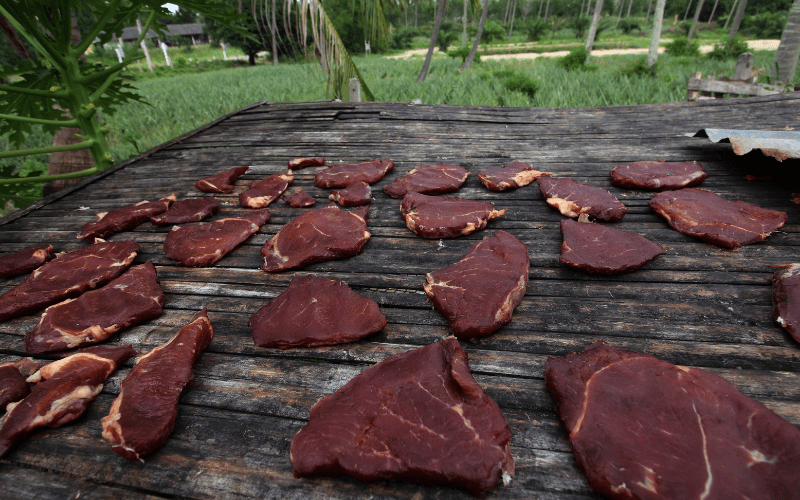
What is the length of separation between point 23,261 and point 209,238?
132 centimetres

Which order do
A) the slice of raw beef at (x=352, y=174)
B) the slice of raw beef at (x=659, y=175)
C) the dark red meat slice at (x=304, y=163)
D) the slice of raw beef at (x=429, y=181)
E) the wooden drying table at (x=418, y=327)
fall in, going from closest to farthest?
1. the wooden drying table at (x=418, y=327)
2. the slice of raw beef at (x=659, y=175)
3. the slice of raw beef at (x=429, y=181)
4. the slice of raw beef at (x=352, y=174)
5. the dark red meat slice at (x=304, y=163)

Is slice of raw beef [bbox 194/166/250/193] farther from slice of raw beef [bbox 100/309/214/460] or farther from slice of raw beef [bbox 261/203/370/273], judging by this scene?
slice of raw beef [bbox 100/309/214/460]

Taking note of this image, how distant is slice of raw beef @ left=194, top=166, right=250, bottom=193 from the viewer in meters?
3.32

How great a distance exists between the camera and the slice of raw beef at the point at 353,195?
2879mm

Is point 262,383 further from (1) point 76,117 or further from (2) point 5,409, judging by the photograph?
(1) point 76,117

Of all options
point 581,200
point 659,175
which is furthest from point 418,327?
point 659,175

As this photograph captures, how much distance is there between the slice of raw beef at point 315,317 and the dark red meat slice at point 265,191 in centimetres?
137

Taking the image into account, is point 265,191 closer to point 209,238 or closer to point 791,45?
point 209,238

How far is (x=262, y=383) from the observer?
151cm

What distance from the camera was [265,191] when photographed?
10.4 feet

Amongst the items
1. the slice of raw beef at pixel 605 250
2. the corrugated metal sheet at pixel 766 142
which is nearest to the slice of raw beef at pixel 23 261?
the slice of raw beef at pixel 605 250

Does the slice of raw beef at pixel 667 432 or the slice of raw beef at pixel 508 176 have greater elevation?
the slice of raw beef at pixel 508 176

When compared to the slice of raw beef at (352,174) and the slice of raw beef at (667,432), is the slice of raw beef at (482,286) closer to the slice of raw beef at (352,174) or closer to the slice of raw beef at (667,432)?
the slice of raw beef at (667,432)

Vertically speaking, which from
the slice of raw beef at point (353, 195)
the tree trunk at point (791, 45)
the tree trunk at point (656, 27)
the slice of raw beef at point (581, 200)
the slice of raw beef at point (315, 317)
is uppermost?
the tree trunk at point (656, 27)
